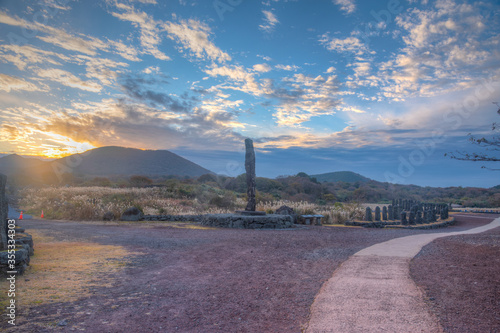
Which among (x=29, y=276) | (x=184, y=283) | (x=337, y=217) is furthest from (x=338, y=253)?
(x=337, y=217)

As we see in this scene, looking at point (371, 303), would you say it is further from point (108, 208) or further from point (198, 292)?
point (108, 208)

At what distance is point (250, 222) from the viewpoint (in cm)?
1332

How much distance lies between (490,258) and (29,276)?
8.74 meters

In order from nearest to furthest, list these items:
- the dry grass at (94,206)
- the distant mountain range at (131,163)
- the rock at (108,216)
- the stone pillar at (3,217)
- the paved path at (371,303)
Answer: the paved path at (371,303) → the stone pillar at (3,217) → the rock at (108,216) → the dry grass at (94,206) → the distant mountain range at (131,163)

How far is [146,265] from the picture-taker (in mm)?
6312

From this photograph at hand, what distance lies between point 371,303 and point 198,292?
2.49 m

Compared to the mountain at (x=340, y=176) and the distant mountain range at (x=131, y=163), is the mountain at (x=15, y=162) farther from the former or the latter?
the mountain at (x=340, y=176)

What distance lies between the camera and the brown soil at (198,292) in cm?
355

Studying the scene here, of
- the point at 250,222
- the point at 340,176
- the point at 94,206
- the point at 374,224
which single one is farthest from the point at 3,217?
the point at 340,176

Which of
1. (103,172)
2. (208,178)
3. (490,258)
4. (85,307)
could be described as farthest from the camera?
(103,172)

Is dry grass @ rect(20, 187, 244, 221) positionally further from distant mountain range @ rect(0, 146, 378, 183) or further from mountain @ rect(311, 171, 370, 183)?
mountain @ rect(311, 171, 370, 183)

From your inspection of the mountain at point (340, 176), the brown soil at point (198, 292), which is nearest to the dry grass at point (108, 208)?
the brown soil at point (198, 292)

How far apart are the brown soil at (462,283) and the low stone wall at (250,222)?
6580 mm

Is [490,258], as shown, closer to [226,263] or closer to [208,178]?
[226,263]
